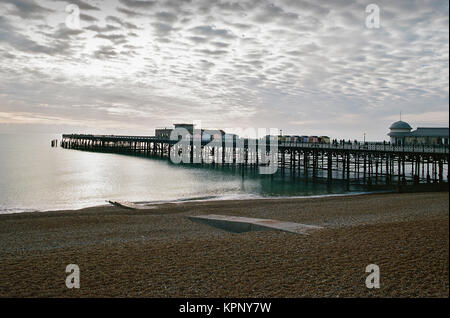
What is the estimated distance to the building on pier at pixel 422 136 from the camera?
32.7 meters

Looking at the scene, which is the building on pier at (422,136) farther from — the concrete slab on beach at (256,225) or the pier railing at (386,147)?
the concrete slab on beach at (256,225)

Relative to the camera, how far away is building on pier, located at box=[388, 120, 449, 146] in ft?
107

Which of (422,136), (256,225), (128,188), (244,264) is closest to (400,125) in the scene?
(422,136)

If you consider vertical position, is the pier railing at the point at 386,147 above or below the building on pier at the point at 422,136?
below

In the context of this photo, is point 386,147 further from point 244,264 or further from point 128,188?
point 244,264

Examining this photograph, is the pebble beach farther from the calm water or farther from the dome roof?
the dome roof

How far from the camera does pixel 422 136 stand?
3469 centimetres

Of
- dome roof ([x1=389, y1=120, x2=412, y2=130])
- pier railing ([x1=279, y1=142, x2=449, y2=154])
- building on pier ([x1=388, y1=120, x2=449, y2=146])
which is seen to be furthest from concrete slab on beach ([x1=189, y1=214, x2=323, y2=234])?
dome roof ([x1=389, y1=120, x2=412, y2=130])

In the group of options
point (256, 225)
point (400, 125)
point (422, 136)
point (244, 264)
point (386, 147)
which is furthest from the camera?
point (400, 125)

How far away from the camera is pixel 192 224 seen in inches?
581

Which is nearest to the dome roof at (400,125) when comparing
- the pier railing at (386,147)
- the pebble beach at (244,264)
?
the pier railing at (386,147)
